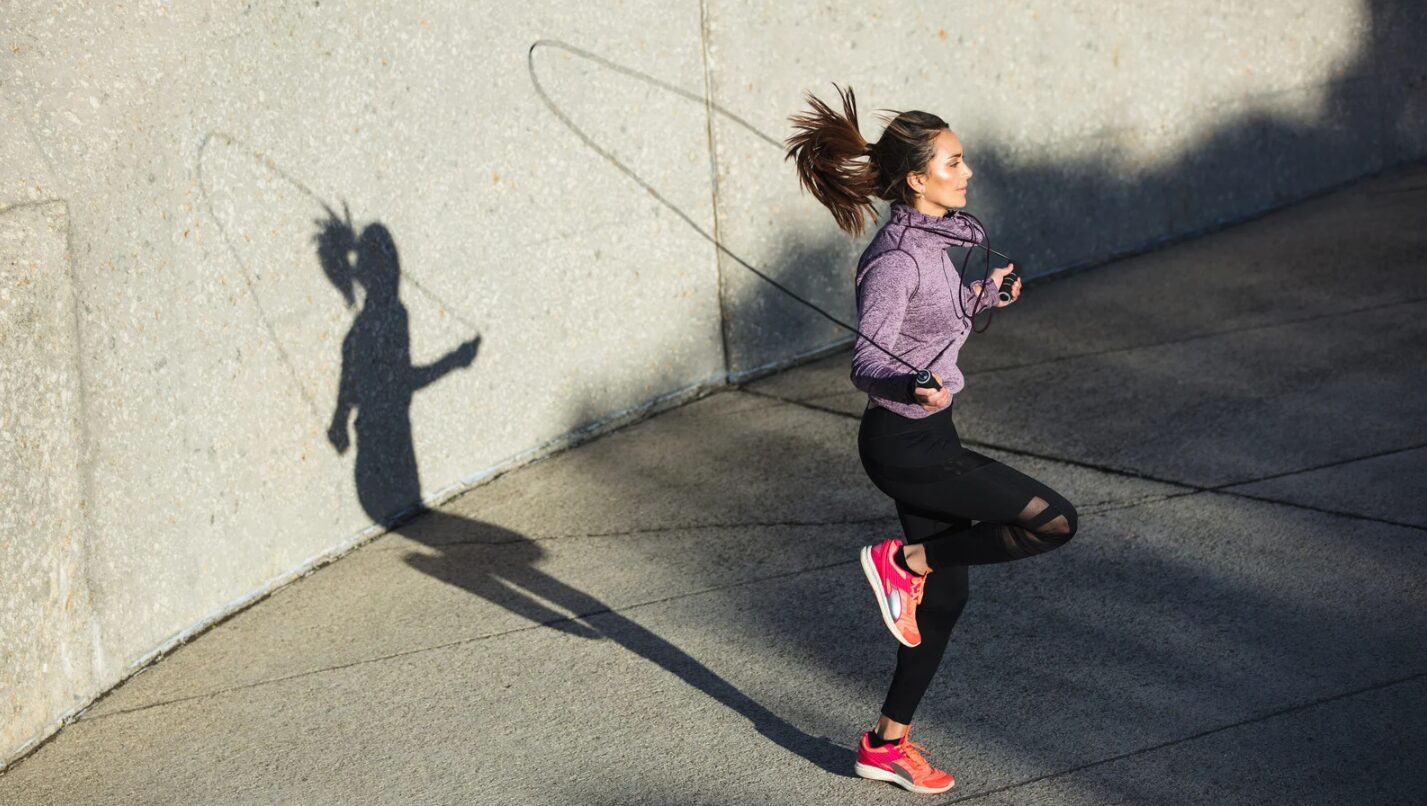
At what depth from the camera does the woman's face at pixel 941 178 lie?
154 inches

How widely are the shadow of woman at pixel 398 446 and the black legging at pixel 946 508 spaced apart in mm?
1416

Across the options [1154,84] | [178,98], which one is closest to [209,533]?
[178,98]

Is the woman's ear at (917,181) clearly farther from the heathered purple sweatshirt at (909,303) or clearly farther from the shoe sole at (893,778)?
the shoe sole at (893,778)

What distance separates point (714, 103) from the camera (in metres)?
7.28

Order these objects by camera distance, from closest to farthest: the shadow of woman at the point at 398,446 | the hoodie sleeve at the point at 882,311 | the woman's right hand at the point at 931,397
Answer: the woman's right hand at the point at 931,397, the hoodie sleeve at the point at 882,311, the shadow of woman at the point at 398,446

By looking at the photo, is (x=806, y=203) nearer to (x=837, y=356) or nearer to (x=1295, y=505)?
(x=837, y=356)

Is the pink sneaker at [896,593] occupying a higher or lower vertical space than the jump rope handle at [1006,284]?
lower

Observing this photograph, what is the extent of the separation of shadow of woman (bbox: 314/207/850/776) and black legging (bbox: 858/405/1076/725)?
4.65ft

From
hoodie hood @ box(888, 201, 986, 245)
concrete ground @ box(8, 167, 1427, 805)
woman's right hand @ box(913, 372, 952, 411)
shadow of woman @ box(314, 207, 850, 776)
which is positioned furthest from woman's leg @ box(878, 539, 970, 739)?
shadow of woman @ box(314, 207, 850, 776)

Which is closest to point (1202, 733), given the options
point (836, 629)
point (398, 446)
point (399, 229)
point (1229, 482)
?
point (836, 629)

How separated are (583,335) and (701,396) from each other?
2.83 feet

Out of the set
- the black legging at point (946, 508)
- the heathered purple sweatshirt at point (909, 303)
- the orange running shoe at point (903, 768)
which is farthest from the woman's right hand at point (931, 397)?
the orange running shoe at point (903, 768)

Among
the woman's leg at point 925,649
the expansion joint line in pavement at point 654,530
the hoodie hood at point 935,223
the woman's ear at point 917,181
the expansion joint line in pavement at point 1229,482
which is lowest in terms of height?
the expansion joint line in pavement at point 654,530

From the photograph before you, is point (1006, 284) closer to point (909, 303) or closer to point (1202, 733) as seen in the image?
point (909, 303)
